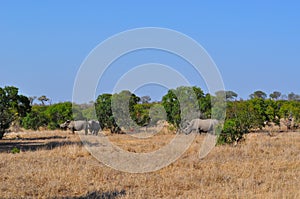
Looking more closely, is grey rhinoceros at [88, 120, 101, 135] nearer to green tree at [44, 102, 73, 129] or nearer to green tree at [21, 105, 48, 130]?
green tree at [44, 102, 73, 129]

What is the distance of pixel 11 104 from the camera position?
21531 millimetres

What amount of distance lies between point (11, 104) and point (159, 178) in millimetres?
12671

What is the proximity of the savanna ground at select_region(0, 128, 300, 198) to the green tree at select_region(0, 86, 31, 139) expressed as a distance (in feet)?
22.6

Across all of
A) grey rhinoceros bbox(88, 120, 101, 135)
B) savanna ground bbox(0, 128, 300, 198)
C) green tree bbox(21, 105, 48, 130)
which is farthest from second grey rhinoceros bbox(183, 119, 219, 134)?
savanna ground bbox(0, 128, 300, 198)

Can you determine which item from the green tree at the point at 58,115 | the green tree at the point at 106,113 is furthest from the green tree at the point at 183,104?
the green tree at the point at 58,115

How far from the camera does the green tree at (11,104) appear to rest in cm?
2138

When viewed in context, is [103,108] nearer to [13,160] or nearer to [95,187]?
[13,160]

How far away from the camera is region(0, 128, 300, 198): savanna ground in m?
9.41

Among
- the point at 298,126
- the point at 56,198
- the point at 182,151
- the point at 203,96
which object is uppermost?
the point at 203,96

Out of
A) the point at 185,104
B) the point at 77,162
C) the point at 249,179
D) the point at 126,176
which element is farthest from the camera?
the point at 185,104

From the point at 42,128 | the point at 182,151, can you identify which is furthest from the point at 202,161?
the point at 42,128

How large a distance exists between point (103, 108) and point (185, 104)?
611 cm

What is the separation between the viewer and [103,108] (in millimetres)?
31953

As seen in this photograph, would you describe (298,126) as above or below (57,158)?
above
